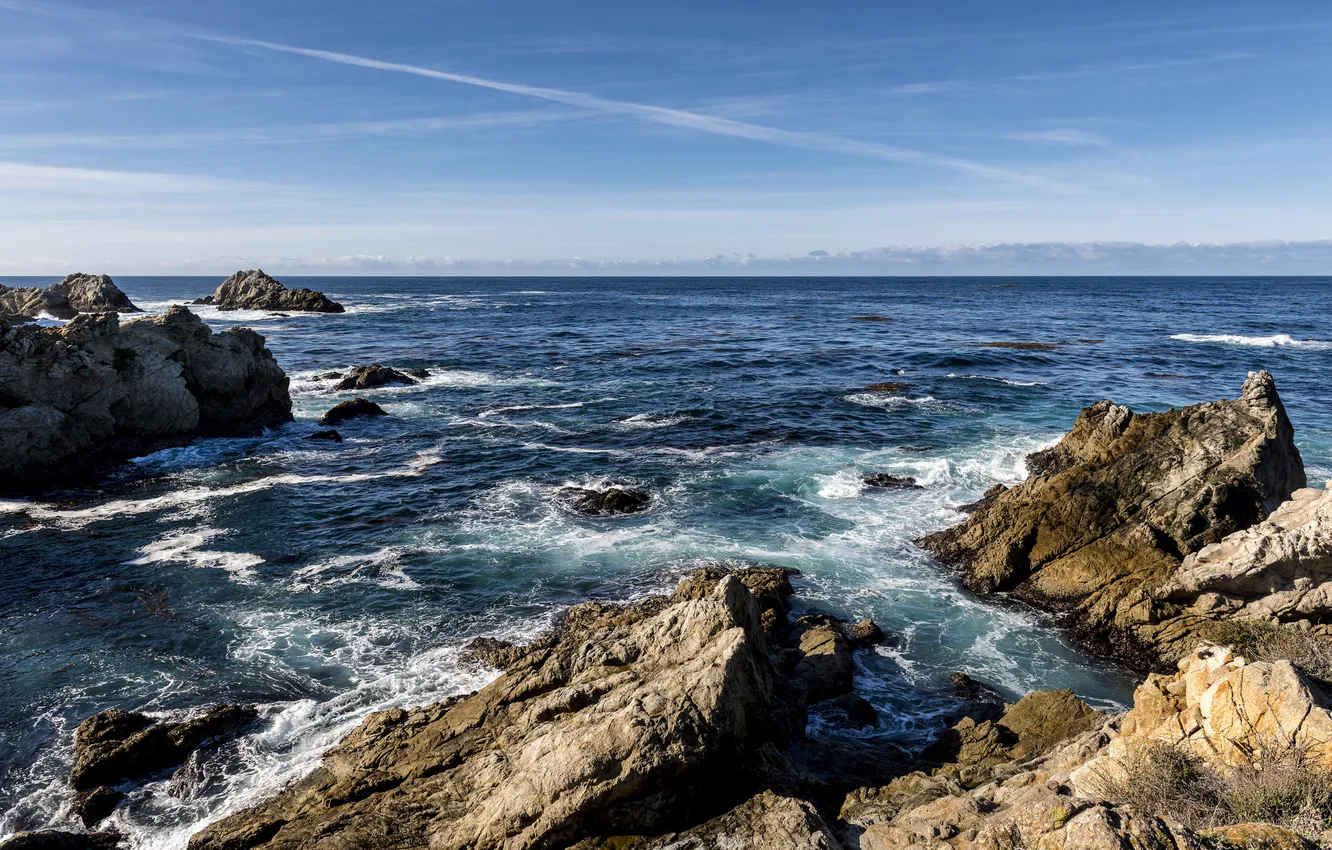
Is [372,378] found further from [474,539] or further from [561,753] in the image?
[561,753]

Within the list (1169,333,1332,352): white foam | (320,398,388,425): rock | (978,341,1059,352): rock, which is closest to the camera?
(320,398,388,425): rock

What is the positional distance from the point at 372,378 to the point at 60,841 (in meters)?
43.5

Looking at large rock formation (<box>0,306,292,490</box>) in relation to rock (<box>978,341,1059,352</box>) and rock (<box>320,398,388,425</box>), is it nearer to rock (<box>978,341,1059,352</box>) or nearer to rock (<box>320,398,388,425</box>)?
rock (<box>320,398,388,425</box>)

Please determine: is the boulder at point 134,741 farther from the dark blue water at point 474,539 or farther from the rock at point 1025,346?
the rock at point 1025,346

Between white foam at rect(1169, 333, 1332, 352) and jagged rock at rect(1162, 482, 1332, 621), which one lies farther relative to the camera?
white foam at rect(1169, 333, 1332, 352)

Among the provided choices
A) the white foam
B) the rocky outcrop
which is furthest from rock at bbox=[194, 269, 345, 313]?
the white foam

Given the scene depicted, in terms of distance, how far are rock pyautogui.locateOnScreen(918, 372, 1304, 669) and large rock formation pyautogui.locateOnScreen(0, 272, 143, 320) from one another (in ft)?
373

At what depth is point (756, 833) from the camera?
29.3 feet

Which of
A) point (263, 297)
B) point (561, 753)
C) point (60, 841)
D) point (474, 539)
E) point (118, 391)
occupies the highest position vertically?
point (263, 297)

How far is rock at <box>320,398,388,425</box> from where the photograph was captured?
135 ft

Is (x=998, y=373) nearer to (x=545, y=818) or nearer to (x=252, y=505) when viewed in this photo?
(x=252, y=505)

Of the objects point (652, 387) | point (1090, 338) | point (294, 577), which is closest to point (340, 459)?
point (294, 577)

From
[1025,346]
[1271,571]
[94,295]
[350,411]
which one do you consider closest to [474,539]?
[350,411]

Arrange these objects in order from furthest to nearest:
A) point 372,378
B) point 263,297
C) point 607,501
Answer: point 263,297
point 372,378
point 607,501
